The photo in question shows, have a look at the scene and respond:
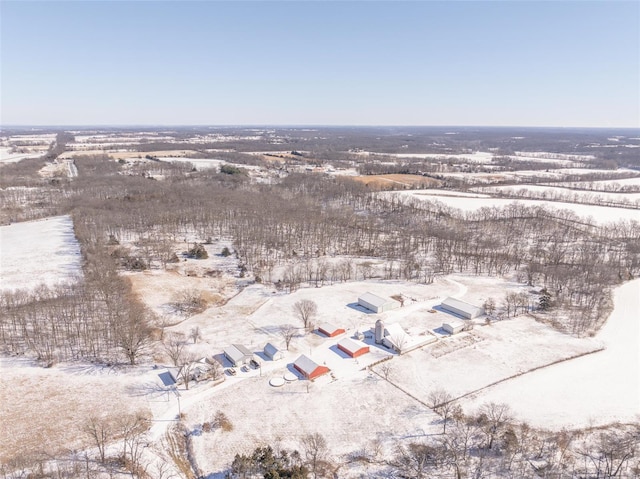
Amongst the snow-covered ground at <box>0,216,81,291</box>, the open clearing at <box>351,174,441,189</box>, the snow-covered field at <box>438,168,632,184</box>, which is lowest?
the snow-covered ground at <box>0,216,81,291</box>

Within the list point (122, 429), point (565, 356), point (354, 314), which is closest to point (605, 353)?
point (565, 356)

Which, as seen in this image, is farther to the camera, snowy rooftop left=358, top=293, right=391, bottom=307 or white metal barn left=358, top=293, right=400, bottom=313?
snowy rooftop left=358, top=293, right=391, bottom=307

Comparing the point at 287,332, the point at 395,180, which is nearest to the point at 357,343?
the point at 287,332

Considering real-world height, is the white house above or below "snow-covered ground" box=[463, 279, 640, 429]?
above

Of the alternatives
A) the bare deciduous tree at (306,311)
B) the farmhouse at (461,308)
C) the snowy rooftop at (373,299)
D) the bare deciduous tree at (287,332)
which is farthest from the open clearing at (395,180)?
the bare deciduous tree at (287,332)

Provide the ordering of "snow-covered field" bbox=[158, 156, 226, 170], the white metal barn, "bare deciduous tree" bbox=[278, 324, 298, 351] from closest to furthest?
"bare deciduous tree" bbox=[278, 324, 298, 351] < the white metal barn < "snow-covered field" bbox=[158, 156, 226, 170]

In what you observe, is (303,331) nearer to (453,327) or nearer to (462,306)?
(453,327)

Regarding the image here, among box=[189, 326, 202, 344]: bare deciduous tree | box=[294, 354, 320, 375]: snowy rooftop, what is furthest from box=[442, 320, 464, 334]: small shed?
box=[189, 326, 202, 344]: bare deciduous tree

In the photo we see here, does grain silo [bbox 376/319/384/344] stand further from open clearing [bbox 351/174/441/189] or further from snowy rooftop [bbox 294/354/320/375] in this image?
open clearing [bbox 351/174/441/189]
